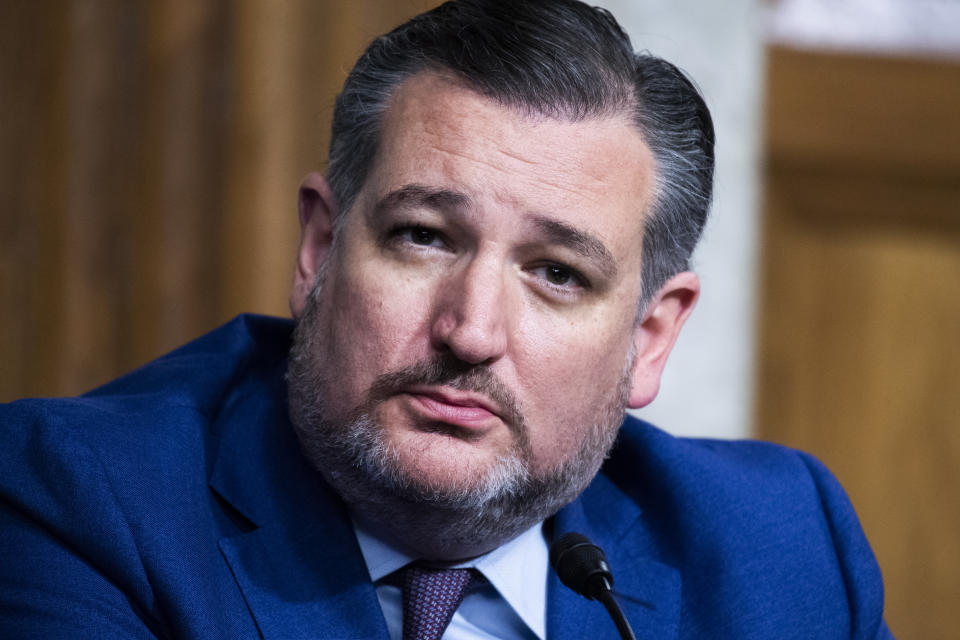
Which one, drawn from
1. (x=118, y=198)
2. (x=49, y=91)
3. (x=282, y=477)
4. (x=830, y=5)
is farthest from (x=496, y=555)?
(x=830, y=5)

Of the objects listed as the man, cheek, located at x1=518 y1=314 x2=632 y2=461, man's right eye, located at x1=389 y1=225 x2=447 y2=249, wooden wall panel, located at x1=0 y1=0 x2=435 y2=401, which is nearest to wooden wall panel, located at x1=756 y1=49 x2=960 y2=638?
wooden wall panel, located at x1=0 y1=0 x2=435 y2=401

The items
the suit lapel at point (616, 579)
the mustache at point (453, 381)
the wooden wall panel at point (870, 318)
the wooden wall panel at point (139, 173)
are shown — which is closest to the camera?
the mustache at point (453, 381)

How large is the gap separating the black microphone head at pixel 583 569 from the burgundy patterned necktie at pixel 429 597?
0.76 feet

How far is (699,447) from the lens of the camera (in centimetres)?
214

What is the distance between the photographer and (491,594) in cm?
180

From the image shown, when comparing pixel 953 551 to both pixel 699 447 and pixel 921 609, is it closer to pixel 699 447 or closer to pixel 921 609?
pixel 921 609

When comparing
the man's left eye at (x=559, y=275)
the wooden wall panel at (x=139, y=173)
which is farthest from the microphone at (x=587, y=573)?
the wooden wall panel at (x=139, y=173)

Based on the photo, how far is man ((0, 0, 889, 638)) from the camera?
4.97ft

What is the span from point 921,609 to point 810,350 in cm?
92

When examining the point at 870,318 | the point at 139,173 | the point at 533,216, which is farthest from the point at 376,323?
the point at 870,318

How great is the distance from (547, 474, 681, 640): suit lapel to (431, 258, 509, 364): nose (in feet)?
1.46

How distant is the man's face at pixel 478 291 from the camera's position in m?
1.58

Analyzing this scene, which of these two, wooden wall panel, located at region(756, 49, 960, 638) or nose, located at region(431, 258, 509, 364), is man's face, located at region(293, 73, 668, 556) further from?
wooden wall panel, located at region(756, 49, 960, 638)

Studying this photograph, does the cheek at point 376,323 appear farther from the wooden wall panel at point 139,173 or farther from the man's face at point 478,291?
the wooden wall panel at point 139,173
